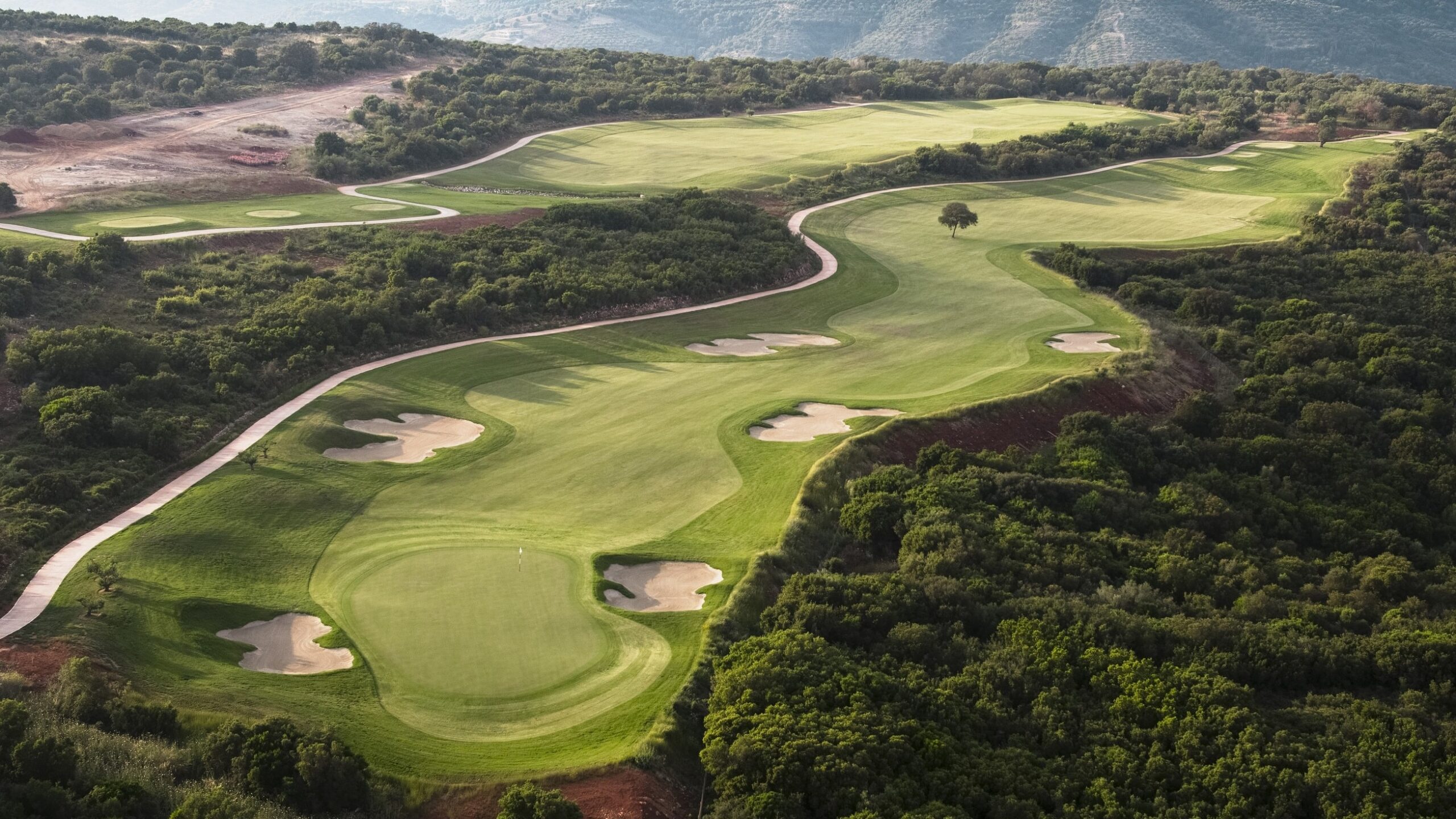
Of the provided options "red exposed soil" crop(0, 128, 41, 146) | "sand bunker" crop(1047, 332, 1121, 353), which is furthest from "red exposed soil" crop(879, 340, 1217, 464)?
"red exposed soil" crop(0, 128, 41, 146)

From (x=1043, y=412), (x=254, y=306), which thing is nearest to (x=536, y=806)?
(x=1043, y=412)

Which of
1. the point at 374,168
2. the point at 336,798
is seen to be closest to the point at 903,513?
the point at 336,798

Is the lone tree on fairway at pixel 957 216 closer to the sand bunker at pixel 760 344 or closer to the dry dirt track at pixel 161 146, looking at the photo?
the sand bunker at pixel 760 344


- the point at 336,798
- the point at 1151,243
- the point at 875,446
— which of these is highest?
the point at 1151,243

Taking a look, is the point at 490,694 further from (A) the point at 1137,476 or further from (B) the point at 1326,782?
(A) the point at 1137,476

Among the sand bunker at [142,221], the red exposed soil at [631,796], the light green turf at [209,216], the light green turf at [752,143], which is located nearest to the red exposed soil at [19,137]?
→ the light green turf at [209,216]

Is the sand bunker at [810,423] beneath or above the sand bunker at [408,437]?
above
